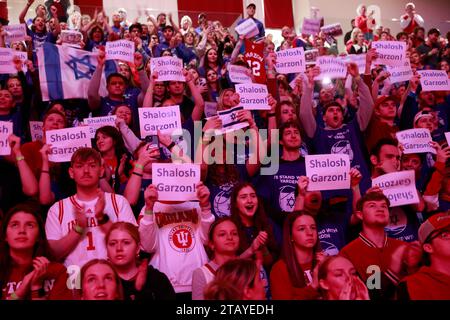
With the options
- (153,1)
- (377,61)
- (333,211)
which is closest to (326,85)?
(377,61)

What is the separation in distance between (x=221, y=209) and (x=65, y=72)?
7.52 ft

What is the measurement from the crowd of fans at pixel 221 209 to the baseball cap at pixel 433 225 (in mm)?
11

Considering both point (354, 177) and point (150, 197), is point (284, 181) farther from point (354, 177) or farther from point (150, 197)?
point (150, 197)

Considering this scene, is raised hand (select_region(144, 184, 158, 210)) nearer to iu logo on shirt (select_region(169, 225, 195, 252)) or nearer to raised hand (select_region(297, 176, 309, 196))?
iu logo on shirt (select_region(169, 225, 195, 252))

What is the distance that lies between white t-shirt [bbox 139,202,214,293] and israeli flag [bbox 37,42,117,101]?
2.12 meters

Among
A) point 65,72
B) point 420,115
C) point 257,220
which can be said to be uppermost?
point 65,72

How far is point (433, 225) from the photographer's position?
368 centimetres

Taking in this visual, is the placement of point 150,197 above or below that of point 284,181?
below

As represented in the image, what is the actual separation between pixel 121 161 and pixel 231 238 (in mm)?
1306

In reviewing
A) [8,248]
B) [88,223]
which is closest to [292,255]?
[88,223]

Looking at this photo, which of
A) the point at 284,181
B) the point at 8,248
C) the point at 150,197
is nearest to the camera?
the point at 8,248

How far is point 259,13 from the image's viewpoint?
1408cm

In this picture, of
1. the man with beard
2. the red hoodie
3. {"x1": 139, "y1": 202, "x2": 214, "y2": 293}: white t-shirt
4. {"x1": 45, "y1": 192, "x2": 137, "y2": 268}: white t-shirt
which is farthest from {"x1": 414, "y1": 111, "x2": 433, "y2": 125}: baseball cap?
{"x1": 45, "y1": 192, "x2": 137, "y2": 268}: white t-shirt

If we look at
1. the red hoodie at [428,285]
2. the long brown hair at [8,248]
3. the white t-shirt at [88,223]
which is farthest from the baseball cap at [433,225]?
the long brown hair at [8,248]
